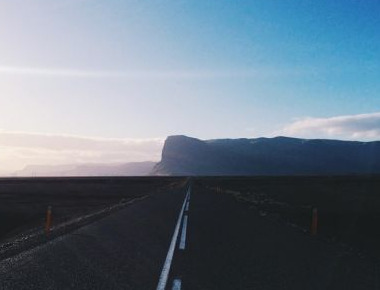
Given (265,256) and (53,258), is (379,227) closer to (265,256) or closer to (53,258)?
(265,256)

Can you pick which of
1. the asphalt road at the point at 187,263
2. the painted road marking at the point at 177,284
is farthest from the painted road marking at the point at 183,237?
the painted road marking at the point at 177,284

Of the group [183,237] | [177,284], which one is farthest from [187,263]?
[183,237]

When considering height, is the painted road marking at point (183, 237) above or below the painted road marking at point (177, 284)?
above

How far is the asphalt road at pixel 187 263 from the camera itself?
995 cm

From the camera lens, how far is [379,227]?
26.8 meters

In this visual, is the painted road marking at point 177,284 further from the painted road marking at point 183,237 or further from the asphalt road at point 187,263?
the painted road marking at point 183,237

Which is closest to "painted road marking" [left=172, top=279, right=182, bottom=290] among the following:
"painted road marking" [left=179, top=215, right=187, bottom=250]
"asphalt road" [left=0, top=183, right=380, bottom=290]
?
"asphalt road" [left=0, top=183, right=380, bottom=290]

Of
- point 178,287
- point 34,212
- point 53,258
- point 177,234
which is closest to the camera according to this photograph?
point 178,287

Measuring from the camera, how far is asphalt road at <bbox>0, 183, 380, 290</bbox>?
995 centimetres

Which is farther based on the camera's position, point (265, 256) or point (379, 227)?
point (379, 227)

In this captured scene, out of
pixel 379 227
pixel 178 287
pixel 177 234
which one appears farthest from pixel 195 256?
pixel 379 227

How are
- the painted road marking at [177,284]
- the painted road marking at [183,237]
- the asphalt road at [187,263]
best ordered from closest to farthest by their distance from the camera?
the painted road marking at [177,284] < the asphalt road at [187,263] < the painted road marking at [183,237]

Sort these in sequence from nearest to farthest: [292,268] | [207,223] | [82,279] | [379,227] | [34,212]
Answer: [82,279] → [292,268] → [207,223] → [379,227] → [34,212]

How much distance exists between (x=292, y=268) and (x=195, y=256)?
8.34 feet
